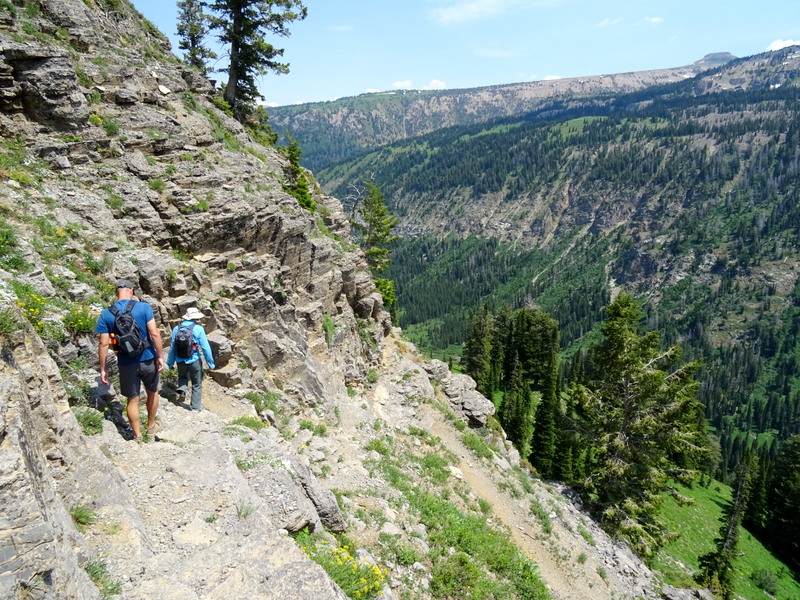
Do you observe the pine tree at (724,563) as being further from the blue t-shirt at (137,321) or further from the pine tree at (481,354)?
the blue t-shirt at (137,321)

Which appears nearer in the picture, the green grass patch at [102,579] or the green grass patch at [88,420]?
the green grass patch at [102,579]

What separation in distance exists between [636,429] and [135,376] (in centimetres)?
2728

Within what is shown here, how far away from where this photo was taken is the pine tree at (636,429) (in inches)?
1069

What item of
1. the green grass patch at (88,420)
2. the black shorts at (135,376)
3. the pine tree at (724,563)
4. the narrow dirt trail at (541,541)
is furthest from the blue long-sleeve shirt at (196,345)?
the pine tree at (724,563)

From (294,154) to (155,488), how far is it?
3043 cm

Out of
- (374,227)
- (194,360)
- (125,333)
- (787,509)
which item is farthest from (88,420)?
(787,509)

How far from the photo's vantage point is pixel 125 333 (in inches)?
343

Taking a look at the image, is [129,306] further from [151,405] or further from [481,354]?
[481,354]

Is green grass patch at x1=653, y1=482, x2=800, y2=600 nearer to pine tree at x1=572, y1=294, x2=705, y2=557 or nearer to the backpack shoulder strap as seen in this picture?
pine tree at x1=572, y1=294, x2=705, y2=557

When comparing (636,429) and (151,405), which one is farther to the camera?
(636,429)

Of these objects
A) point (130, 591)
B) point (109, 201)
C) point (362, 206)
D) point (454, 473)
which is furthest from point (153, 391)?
point (362, 206)

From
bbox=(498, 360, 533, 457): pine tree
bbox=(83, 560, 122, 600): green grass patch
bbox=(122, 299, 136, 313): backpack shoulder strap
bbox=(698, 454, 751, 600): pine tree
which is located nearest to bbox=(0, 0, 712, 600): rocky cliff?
bbox=(83, 560, 122, 600): green grass patch

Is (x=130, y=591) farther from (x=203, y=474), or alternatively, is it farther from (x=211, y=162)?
(x=211, y=162)

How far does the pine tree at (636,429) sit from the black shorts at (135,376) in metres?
25.5
